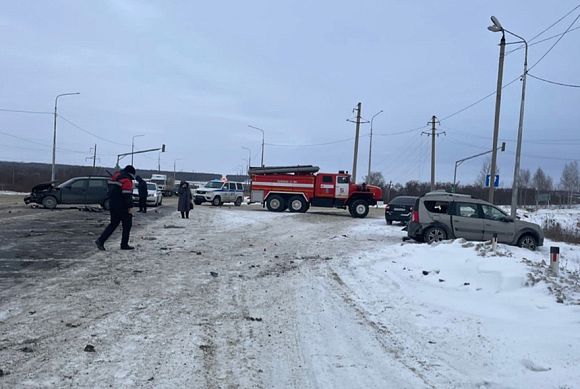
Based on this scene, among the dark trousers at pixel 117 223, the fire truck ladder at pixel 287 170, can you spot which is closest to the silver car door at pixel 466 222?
the dark trousers at pixel 117 223

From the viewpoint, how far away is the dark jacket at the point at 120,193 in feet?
39.1

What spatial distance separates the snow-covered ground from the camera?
4840mm

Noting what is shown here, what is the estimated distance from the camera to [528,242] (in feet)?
56.5

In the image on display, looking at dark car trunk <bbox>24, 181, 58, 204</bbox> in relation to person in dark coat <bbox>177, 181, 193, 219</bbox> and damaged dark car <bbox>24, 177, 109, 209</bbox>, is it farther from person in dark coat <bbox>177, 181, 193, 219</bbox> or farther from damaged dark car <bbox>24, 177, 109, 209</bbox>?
person in dark coat <bbox>177, 181, 193, 219</bbox>

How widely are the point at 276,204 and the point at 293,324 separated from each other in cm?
2783

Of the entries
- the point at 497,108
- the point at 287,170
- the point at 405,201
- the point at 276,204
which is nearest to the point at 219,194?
the point at 276,204

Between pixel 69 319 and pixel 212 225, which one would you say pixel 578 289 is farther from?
pixel 212 225

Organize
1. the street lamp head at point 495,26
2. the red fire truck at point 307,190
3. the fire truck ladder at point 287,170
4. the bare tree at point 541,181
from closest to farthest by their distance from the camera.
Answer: the street lamp head at point 495,26
the red fire truck at point 307,190
the fire truck ladder at point 287,170
the bare tree at point 541,181

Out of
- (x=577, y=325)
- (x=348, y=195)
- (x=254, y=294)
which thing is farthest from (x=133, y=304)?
(x=348, y=195)

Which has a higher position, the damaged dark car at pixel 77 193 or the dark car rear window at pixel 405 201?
the dark car rear window at pixel 405 201

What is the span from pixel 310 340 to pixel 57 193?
23896mm

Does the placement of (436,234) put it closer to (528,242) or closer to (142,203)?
(528,242)

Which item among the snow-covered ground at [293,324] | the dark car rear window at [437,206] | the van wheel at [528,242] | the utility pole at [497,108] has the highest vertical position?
the utility pole at [497,108]

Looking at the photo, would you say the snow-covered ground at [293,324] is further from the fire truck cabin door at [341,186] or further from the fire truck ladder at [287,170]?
the fire truck ladder at [287,170]
